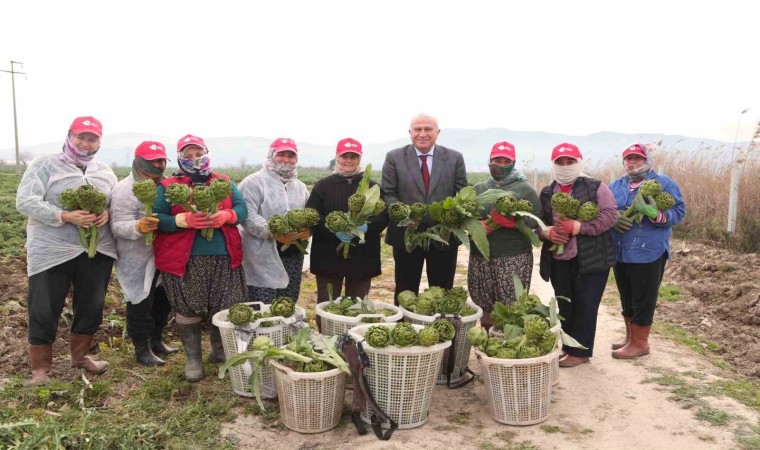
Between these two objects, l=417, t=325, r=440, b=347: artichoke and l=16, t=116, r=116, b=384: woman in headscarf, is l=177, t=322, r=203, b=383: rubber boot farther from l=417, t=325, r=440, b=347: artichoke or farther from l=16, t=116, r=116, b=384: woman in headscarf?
l=417, t=325, r=440, b=347: artichoke

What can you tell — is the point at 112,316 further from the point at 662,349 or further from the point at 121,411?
the point at 662,349

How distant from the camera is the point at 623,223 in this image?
495cm

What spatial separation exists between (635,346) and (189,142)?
4149 mm

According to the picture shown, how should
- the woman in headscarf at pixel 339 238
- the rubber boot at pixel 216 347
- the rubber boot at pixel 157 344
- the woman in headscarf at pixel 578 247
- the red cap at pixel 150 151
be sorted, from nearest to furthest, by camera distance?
the red cap at pixel 150 151 → the woman in headscarf at pixel 578 247 → the woman in headscarf at pixel 339 238 → the rubber boot at pixel 216 347 → the rubber boot at pixel 157 344

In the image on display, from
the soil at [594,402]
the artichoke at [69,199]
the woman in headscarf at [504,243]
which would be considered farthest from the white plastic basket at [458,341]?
the artichoke at [69,199]

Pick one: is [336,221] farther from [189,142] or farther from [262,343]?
[189,142]

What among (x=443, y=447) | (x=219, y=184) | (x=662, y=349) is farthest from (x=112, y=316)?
(x=662, y=349)

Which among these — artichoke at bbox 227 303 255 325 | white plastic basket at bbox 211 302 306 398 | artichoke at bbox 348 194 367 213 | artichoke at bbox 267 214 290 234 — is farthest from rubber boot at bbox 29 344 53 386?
artichoke at bbox 348 194 367 213

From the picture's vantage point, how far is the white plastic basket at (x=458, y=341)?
174 inches

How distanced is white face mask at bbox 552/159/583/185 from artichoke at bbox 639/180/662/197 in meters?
0.54

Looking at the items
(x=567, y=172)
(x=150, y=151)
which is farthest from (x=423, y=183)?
(x=150, y=151)

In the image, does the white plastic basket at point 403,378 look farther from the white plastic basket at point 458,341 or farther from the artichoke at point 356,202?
the artichoke at point 356,202

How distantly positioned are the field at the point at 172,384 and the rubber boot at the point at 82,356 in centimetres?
9

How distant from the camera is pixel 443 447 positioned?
12.0ft
